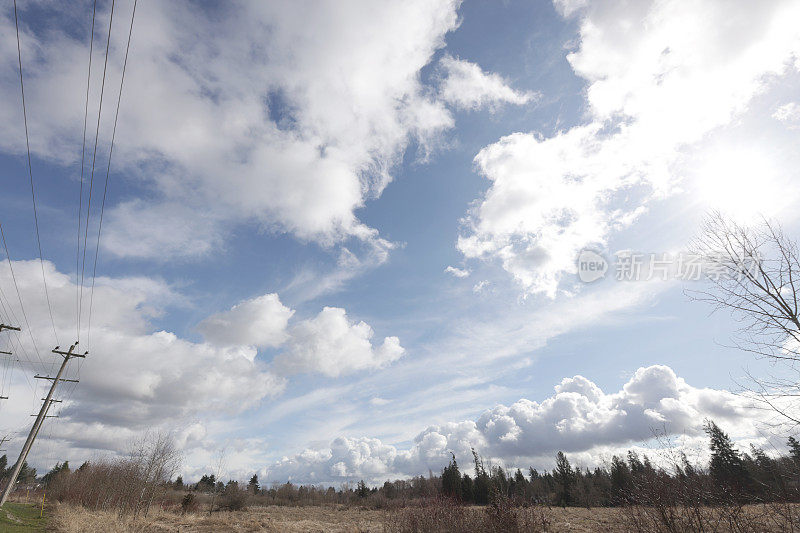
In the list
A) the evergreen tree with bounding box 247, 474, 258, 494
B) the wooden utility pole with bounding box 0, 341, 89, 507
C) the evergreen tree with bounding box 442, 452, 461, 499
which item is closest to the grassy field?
the wooden utility pole with bounding box 0, 341, 89, 507

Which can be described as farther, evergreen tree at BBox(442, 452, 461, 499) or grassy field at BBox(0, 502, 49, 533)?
evergreen tree at BBox(442, 452, 461, 499)

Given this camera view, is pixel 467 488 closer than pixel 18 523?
No

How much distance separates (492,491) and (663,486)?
23.7ft

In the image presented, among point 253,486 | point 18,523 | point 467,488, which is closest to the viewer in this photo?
point 18,523

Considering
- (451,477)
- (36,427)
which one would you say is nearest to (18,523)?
(36,427)

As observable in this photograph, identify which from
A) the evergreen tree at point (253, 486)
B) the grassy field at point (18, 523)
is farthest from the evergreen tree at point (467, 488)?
the grassy field at point (18, 523)

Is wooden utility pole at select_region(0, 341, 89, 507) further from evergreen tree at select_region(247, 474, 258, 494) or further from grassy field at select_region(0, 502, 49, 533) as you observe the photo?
evergreen tree at select_region(247, 474, 258, 494)

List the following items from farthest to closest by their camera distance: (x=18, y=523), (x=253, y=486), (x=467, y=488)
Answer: (x=253, y=486) < (x=467, y=488) < (x=18, y=523)

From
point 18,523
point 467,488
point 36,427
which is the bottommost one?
point 18,523

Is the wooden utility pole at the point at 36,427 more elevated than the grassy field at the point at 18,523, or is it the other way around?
the wooden utility pole at the point at 36,427

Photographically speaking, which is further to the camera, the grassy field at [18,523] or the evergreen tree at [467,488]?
the evergreen tree at [467,488]

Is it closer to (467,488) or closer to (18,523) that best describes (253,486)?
(467,488)

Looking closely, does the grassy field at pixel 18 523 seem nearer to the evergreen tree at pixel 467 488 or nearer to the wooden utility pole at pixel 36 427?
the wooden utility pole at pixel 36 427

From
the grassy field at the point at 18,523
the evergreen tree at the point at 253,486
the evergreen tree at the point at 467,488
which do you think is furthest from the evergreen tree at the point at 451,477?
the grassy field at the point at 18,523
